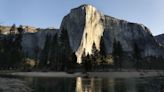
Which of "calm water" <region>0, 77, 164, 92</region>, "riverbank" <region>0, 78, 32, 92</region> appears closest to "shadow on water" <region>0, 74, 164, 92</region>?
"calm water" <region>0, 77, 164, 92</region>

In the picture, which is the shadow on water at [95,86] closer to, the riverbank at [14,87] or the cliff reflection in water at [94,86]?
the cliff reflection in water at [94,86]

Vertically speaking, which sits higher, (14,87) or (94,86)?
(14,87)

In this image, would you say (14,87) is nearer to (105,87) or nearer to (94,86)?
(94,86)

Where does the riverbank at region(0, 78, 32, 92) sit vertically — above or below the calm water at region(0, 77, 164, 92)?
above

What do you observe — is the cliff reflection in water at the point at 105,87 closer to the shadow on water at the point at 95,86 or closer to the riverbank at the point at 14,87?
the shadow on water at the point at 95,86

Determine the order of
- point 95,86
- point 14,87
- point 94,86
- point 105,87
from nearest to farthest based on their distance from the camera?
point 14,87 < point 105,87 < point 95,86 < point 94,86

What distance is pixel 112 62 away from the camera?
178500 millimetres

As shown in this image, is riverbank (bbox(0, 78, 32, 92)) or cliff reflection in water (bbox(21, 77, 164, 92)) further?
cliff reflection in water (bbox(21, 77, 164, 92))

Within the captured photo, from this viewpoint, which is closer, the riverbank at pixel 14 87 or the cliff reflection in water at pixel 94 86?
the riverbank at pixel 14 87

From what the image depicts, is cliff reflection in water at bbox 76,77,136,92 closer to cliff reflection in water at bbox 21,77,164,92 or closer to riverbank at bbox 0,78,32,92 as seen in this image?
cliff reflection in water at bbox 21,77,164,92

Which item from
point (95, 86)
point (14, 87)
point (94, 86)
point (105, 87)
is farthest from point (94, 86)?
point (14, 87)

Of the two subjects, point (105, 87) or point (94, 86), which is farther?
point (94, 86)

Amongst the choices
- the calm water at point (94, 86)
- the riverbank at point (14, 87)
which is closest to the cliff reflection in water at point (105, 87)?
the calm water at point (94, 86)

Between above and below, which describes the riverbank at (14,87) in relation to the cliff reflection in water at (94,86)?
above
